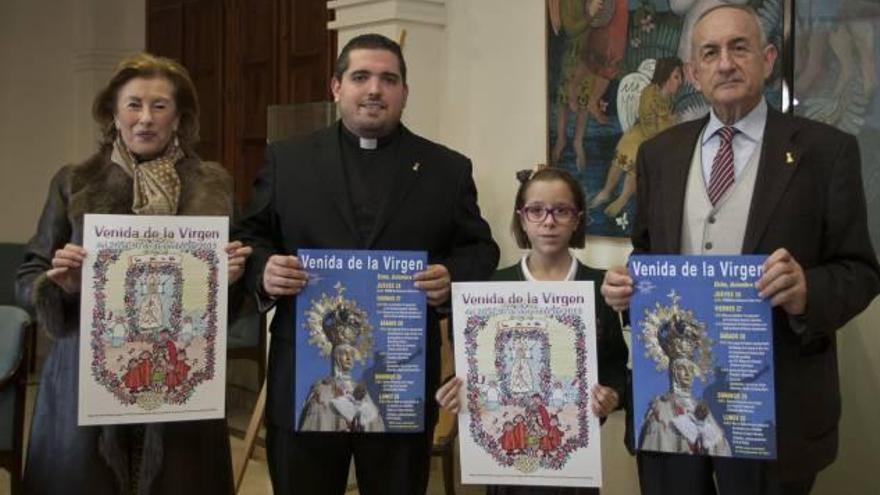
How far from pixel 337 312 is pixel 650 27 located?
196 cm

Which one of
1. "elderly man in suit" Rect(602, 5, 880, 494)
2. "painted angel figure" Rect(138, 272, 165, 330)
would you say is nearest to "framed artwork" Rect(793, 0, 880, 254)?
"elderly man in suit" Rect(602, 5, 880, 494)

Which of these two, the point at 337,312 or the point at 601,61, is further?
the point at 601,61

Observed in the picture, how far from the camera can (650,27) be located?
351cm

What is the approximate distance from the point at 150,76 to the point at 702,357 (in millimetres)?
1370

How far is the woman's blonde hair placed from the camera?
2215mm

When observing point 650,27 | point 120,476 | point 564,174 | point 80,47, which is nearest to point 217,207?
point 120,476

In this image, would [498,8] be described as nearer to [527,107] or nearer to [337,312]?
[527,107]

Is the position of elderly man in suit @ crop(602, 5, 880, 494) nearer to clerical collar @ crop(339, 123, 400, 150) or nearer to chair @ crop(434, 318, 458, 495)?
clerical collar @ crop(339, 123, 400, 150)

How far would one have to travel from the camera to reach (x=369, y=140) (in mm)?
2297

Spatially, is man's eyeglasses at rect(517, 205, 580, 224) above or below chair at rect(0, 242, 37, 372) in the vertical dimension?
below

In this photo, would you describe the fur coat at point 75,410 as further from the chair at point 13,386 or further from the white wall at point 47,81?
the white wall at point 47,81

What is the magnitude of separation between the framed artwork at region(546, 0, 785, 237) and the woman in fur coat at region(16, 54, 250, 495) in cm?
181

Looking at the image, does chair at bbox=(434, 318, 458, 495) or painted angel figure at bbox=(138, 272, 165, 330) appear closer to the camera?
painted angel figure at bbox=(138, 272, 165, 330)

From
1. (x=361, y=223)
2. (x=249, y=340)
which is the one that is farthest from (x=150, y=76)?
(x=249, y=340)
